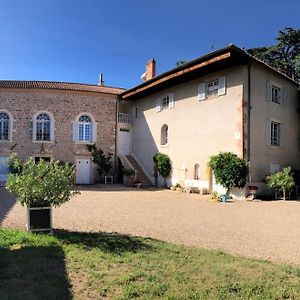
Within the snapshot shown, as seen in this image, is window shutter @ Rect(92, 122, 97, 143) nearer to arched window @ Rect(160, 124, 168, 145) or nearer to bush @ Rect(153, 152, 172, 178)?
arched window @ Rect(160, 124, 168, 145)

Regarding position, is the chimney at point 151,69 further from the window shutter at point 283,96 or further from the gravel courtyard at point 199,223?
the gravel courtyard at point 199,223

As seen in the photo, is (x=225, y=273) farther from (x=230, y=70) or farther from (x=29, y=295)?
(x=230, y=70)

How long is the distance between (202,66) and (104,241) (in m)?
12.6

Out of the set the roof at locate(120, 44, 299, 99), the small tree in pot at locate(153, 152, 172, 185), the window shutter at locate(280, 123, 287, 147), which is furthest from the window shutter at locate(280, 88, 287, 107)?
the small tree in pot at locate(153, 152, 172, 185)

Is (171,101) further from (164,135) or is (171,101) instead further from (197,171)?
(197,171)

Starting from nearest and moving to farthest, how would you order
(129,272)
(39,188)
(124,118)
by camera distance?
(129,272) < (39,188) < (124,118)

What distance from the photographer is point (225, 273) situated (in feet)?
15.7

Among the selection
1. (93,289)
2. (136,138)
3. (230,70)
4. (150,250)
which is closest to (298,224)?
(150,250)

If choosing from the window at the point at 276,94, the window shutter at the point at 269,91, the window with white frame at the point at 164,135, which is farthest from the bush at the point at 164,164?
the window at the point at 276,94

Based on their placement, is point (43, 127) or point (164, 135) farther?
point (43, 127)

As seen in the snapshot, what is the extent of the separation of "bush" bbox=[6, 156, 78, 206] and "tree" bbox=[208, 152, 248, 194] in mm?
10362

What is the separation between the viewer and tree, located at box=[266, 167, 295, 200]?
16.0 meters

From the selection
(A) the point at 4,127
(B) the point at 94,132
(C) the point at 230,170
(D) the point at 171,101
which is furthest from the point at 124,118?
(C) the point at 230,170

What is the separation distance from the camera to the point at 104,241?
6648 mm
